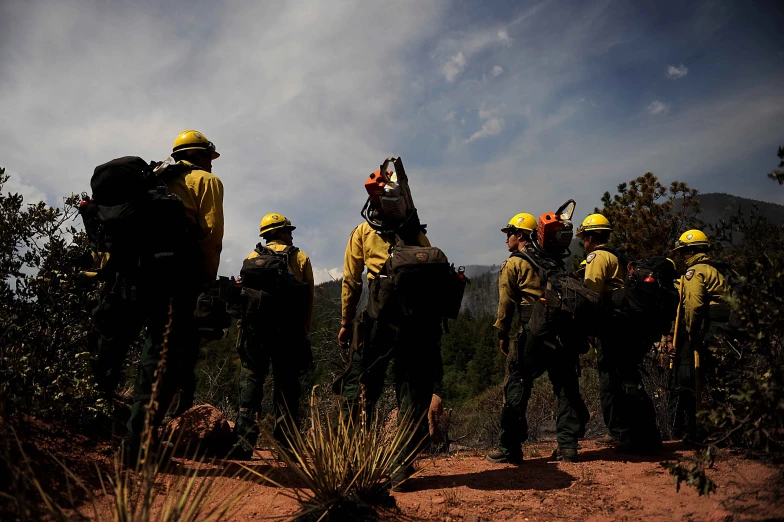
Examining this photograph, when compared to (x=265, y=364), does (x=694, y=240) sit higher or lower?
higher

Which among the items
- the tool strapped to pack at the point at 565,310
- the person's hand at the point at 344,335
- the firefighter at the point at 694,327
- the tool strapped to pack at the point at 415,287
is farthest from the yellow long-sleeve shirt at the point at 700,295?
the person's hand at the point at 344,335

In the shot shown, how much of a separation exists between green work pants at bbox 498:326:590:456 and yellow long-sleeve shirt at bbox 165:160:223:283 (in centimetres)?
286

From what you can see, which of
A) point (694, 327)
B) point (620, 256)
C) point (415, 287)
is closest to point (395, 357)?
Answer: point (415, 287)

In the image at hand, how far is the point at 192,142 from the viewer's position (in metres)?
4.05

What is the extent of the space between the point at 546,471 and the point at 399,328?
1917mm

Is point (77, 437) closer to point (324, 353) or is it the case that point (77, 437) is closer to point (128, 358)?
point (128, 358)

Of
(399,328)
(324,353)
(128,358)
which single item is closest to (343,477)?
(399,328)

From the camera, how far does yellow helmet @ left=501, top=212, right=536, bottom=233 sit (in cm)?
552

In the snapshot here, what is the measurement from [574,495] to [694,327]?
304 centimetres

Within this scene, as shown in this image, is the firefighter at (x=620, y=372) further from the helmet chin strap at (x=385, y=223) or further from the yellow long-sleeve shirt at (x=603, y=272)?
the helmet chin strap at (x=385, y=223)

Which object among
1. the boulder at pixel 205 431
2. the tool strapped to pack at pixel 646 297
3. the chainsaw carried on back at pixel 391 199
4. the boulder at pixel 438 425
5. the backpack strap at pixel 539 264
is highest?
the chainsaw carried on back at pixel 391 199

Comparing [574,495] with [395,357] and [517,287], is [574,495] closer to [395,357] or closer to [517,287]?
[395,357]

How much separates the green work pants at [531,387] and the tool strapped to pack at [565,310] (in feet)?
0.52

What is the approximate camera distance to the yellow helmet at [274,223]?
5.84 meters
